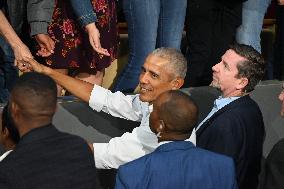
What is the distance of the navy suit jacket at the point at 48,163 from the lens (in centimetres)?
223

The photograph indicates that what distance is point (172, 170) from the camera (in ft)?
8.36

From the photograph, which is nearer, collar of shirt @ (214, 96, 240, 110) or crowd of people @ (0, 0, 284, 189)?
crowd of people @ (0, 0, 284, 189)

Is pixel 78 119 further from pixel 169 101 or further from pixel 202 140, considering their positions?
pixel 169 101

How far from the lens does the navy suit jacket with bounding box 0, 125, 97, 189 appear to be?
223 cm

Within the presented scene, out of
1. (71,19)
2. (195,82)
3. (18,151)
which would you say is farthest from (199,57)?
(18,151)

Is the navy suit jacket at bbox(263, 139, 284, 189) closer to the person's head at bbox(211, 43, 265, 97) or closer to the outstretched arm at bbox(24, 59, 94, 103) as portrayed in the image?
the person's head at bbox(211, 43, 265, 97)

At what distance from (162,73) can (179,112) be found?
88 cm

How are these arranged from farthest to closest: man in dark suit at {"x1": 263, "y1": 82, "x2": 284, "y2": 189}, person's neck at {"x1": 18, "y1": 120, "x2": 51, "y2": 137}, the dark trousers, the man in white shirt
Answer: the dark trousers
the man in white shirt
man in dark suit at {"x1": 263, "y1": 82, "x2": 284, "y2": 189}
person's neck at {"x1": 18, "y1": 120, "x2": 51, "y2": 137}

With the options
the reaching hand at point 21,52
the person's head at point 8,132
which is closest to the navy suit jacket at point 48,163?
the person's head at point 8,132

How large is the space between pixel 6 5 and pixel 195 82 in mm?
1391

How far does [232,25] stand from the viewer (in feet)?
14.4

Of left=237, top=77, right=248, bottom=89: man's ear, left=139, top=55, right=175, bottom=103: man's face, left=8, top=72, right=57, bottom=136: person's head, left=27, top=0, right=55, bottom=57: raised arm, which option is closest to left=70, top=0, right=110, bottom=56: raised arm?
left=27, top=0, right=55, bottom=57: raised arm

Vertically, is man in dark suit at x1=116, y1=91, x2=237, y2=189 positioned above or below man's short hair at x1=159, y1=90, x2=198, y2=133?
below

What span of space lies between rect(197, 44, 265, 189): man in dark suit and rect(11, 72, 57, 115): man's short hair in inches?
44.7
